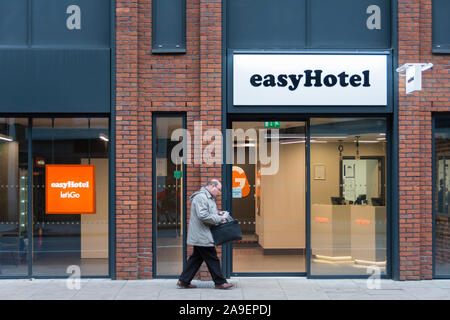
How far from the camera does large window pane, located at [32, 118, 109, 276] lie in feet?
28.1

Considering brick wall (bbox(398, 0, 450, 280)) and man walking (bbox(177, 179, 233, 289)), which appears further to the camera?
brick wall (bbox(398, 0, 450, 280))

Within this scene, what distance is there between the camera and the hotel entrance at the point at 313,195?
870cm

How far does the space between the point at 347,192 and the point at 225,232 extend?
2587mm

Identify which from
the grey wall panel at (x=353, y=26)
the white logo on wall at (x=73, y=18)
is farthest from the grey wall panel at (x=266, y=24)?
the white logo on wall at (x=73, y=18)

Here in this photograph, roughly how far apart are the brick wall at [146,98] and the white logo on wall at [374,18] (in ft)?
8.99

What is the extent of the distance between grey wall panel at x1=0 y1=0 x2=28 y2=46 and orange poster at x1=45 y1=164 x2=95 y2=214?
231 centimetres

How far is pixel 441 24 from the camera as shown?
8664 mm

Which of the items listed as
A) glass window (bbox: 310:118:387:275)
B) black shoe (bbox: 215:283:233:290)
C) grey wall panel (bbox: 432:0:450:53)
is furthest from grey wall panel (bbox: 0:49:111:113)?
grey wall panel (bbox: 432:0:450:53)

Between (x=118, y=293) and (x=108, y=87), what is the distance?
11.5ft

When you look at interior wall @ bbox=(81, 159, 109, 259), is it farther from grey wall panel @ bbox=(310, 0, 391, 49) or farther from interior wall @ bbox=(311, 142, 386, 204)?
grey wall panel @ bbox=(310, 0, 391, 49)

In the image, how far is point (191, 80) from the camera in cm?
858

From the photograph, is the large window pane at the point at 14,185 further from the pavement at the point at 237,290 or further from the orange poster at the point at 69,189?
the pavement at the point at 237,290

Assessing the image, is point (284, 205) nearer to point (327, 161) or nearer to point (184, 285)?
point (327, 161)

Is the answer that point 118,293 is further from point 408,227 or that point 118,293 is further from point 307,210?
point 408,227
